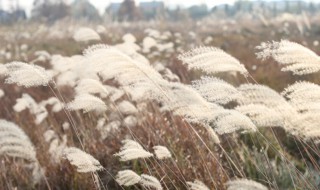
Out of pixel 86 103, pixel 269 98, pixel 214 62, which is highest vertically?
pixel 214 62

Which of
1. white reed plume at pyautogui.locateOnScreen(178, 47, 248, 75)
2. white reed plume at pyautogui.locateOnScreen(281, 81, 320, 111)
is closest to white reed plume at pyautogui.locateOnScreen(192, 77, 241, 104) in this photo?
white reed plume at pyautogui.locateOnScreen(178, 47, 248, 75)

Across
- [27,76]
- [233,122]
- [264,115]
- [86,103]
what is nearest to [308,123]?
[264,115]

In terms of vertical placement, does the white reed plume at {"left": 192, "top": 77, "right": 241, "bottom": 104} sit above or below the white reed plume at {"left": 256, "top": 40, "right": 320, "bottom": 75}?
below

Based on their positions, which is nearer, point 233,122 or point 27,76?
point 233,122

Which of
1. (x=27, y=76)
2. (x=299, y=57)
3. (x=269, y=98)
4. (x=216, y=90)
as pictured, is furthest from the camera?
(x=27, y=76)

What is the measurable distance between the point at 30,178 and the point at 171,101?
7.27ft

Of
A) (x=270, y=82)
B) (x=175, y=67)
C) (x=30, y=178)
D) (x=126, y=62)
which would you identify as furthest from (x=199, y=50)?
(x=175, y=67)

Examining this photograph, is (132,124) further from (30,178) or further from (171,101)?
(171,101)

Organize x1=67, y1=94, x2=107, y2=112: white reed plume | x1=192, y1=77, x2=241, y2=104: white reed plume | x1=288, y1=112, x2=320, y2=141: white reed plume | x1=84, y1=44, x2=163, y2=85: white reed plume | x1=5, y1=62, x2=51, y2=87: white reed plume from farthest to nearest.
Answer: x1=67, y1=94, x2=107, y2=112: white reed plume
x1=5, y1=62, x2=51, y2=87: white reed plume
x1=84, y1=44, x2=163, y2=85: white reed plume
x1=192, y1=77, x2=241, y2=104: white reed plume
x1=288, y1=112, x2=320, y2=141: white reed plume

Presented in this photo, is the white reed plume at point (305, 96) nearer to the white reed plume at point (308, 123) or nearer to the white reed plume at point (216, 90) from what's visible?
the white reed plume at point (308, 123)

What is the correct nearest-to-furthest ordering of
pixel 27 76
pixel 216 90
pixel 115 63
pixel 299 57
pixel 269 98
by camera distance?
pixel 299 57, pixel 269 98, pixel 216 90, pixel 115 63, pixel 27 76

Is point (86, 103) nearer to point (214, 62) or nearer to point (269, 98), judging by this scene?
point (214, 62)

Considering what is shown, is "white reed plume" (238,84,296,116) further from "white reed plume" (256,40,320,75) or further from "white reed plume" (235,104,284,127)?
"white reed plume" (256,40,320,75)

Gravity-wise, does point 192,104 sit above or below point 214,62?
below
